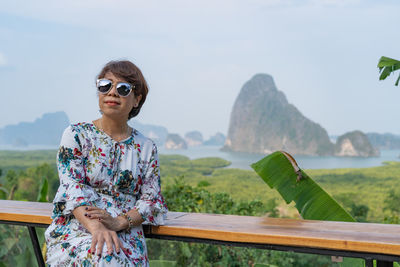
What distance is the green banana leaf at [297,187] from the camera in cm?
199

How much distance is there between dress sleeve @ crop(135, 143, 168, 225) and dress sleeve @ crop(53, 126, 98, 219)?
20 centimetres

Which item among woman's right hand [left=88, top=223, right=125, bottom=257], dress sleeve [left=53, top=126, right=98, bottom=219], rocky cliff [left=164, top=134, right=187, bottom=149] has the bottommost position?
rocky cliff [left=164, top=134, right=187, bottom=149]

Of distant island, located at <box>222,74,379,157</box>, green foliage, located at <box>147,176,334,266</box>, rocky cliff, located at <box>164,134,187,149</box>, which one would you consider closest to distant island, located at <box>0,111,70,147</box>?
rocky cliff, located at <box>164,134,187,149</box>

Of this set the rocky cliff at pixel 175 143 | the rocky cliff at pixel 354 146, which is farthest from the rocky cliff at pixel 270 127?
the rocky cliff at pixel 175 143

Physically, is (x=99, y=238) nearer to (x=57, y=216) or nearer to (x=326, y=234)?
(x=57, y=216)

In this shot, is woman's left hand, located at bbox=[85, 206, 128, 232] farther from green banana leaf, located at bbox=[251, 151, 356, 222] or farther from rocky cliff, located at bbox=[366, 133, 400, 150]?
rocky cliff, located at bbox=[366, 133, 400, 150]

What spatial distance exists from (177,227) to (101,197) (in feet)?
1.15

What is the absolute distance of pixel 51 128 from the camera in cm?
2462

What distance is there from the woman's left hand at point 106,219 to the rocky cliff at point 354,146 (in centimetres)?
1327

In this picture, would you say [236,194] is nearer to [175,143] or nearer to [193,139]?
[193,139]

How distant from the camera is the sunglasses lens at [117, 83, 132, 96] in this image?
1.93 m

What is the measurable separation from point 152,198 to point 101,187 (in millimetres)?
224

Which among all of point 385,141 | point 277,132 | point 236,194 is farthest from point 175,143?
point 277,132

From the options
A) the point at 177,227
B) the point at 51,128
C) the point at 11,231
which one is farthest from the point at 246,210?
the point at 51,128
